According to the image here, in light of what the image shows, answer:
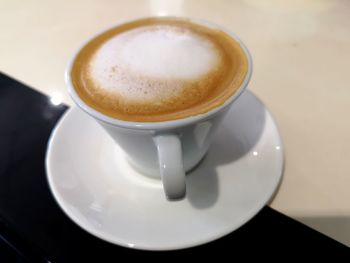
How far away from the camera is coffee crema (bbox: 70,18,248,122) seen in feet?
1.63

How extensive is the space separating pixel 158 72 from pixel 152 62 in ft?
0.09

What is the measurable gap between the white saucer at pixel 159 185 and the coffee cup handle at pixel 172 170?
2.8 inches

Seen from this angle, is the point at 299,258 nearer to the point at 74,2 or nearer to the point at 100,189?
the point at 100,189

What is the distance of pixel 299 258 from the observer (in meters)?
0.45

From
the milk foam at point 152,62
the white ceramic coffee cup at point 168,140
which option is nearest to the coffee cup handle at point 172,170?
the white ceramic coffee cup at point 168,140

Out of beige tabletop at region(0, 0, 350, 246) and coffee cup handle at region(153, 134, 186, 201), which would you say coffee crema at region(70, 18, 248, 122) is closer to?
coffee cup handle at region(153, 134, 186, 201)

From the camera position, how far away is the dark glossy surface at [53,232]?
0.47 meters

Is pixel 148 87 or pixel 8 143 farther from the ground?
pixel 148 87

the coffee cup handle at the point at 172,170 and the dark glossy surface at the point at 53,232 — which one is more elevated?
the coffee cup handle at the point at 172,170

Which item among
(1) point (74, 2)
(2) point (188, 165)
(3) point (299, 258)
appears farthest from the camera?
(1) point (74, 2)

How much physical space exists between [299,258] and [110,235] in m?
0.27

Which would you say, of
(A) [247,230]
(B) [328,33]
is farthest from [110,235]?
(B) [328,33]

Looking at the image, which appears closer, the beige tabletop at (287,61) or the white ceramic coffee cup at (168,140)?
the white ceramic coffee cup at (168,140)

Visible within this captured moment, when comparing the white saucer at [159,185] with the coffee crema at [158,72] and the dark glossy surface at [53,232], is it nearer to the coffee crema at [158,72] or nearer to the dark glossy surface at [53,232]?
the dark glossy surface at [53,232]
